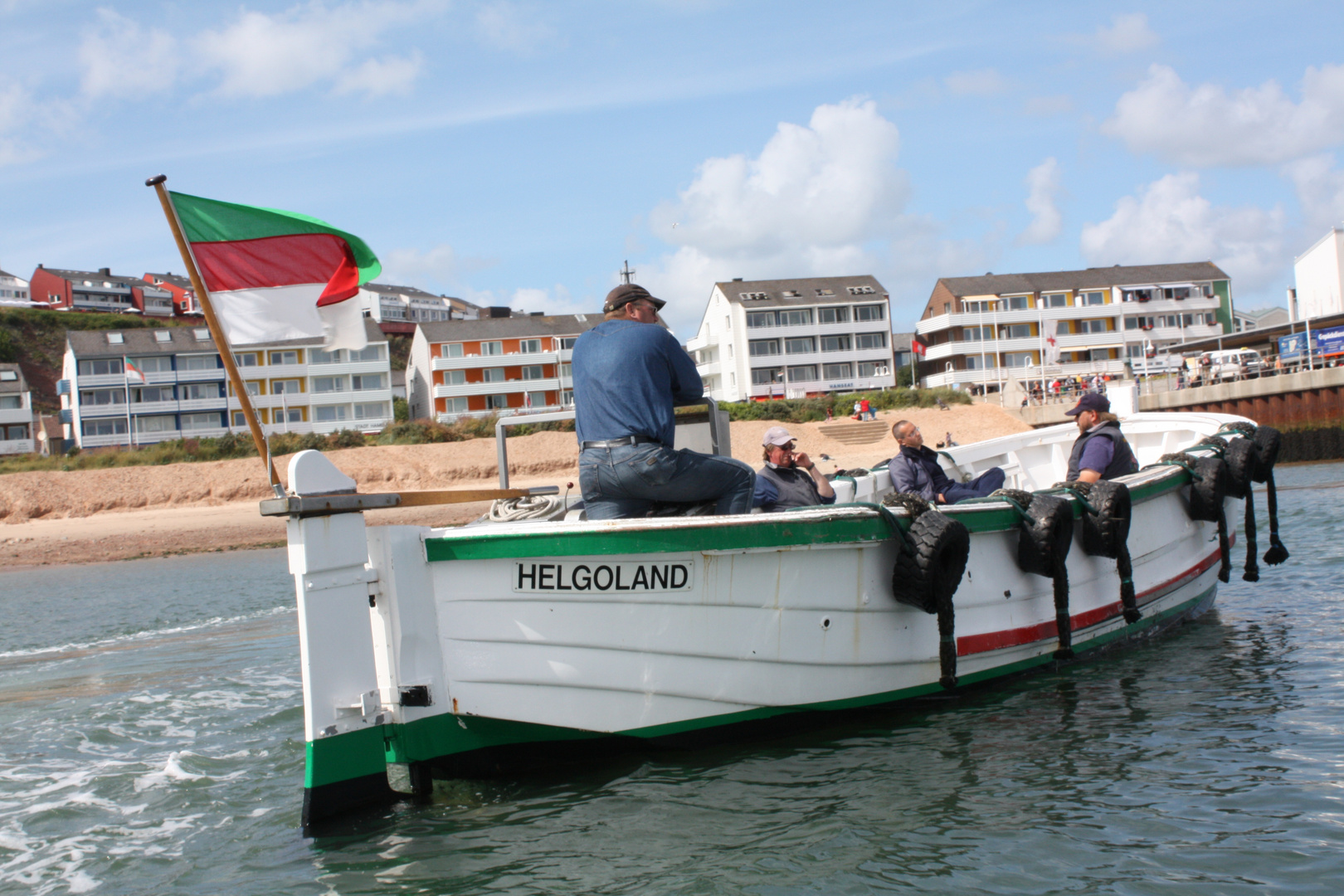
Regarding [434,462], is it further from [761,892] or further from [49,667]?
[761,892]

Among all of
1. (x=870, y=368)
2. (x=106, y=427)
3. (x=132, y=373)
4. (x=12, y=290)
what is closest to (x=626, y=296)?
(x=132, y=373)

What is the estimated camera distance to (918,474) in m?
8.42

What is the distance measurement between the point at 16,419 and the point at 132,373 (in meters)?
16.6

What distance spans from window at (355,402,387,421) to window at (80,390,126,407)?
15679 mm

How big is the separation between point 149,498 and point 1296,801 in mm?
44852

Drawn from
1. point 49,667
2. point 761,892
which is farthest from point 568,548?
point 49,667

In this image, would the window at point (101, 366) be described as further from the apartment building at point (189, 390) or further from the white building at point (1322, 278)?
the white building at point (1322, 278)

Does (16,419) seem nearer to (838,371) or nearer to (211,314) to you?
(838,371)

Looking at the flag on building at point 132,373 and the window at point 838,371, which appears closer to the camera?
the flag on building at point 132,373

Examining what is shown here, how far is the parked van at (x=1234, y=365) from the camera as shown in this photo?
47.0 meters

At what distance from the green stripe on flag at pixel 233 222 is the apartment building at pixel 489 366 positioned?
72.1 metres

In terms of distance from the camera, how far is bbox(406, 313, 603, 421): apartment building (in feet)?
258

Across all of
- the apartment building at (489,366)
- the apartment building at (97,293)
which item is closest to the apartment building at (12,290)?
the apartment building at (97,293)

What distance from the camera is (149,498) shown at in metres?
42.4
